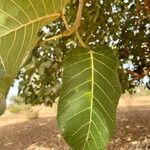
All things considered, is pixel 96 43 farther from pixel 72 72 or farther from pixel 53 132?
pixel 53 132

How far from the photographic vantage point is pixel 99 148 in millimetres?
861

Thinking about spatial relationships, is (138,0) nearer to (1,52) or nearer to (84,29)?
(84,29)

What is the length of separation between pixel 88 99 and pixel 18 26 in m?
0.28

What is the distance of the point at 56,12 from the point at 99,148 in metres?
0.29

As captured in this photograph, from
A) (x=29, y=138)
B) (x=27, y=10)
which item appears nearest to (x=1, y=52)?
(x=27, y=10)

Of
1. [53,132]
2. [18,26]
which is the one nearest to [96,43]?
[18,26]

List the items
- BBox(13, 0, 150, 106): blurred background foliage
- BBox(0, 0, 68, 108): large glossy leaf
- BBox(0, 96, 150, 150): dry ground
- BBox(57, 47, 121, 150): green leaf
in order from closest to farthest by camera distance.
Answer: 1. BBox(0, 0, 68, 108): large glossy leaf
2. BBox(57, 47, 121, 150): green leaf
3. BBox(13, 0, 150, 106): blurred background foliage
4. BBox(0, 96, 150, 150): dry ground

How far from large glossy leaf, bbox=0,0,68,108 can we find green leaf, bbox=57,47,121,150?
0.62 feet

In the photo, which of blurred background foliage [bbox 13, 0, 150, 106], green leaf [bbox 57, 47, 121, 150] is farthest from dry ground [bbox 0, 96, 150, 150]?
green leaf [bbox 57, 47, 121, 150]

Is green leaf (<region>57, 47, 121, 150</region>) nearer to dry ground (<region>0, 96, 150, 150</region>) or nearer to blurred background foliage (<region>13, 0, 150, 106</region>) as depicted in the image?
blurred background foliage (<region>13, 0, 150, 106</region>)

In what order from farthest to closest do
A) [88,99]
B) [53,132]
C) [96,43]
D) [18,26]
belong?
1. [53,132]
2. [96,43]
3. [88,99]
4. [18,26]

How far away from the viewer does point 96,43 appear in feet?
9.49

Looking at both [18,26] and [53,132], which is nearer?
[18,26]

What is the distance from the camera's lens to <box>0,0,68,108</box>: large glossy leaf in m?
0.63
